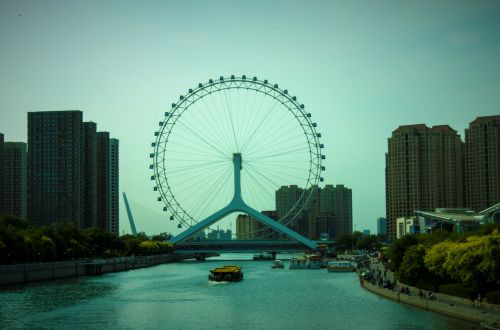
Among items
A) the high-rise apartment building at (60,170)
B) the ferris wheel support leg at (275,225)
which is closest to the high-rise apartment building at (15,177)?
the high-rise apartment building at (60,170)

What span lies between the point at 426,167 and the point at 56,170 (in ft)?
187

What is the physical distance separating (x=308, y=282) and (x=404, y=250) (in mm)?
12906

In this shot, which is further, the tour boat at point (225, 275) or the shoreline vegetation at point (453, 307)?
the tour boat at point (225, 275)

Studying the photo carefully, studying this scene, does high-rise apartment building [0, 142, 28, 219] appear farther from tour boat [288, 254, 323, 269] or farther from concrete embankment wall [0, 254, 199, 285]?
tour boat [288, 254, 323, 269]

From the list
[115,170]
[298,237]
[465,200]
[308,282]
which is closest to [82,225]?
[115,170]

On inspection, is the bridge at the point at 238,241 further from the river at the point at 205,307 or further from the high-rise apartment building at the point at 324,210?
the high-rise apartment building at the point at 324,210

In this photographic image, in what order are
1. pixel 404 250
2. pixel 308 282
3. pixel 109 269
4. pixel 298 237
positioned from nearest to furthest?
pixel 404 250
pixel 308 282
pixel 109 269
pixel 298 237

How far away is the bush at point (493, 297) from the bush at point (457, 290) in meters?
0.98

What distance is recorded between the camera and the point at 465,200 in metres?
119

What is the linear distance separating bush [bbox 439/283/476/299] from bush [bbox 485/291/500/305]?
978 mm

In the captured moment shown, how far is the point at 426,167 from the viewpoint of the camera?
395 feet

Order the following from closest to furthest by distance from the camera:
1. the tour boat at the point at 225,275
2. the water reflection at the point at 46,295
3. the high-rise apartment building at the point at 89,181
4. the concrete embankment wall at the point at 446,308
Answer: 1. the concrete embankment wall at the point at 446,308
2. the water reflection at the point at 46,295
3. the tour boat at the point at 225,275
4. the high-rise apartment building at the point at 89,181

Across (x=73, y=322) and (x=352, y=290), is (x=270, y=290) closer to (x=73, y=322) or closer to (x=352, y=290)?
(x=352, y=290)

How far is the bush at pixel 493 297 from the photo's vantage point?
3488 cm
